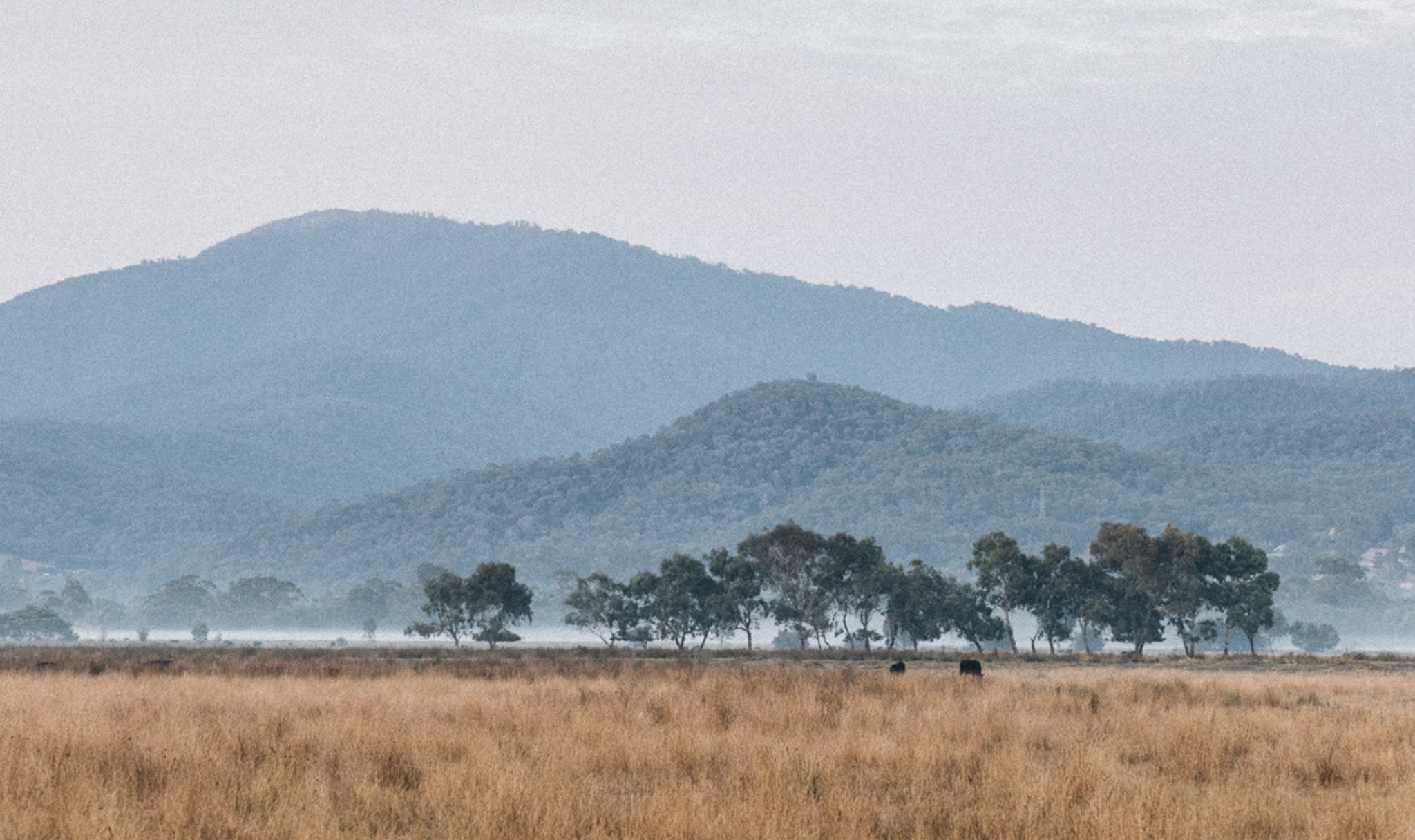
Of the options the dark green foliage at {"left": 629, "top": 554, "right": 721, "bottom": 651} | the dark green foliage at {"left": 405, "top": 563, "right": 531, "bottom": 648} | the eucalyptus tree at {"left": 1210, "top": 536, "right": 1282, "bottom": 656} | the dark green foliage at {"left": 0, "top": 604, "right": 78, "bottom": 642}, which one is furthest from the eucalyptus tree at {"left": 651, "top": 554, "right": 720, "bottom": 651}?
the dark green foliage at {"left": 0, "top": 604, "right": 78, "bottom": 642}

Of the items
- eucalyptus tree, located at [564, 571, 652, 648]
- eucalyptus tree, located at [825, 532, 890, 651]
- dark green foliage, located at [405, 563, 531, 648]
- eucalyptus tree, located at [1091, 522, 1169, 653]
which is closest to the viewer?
eucalyptus tree, located at [1091, 522, 1169, 653]

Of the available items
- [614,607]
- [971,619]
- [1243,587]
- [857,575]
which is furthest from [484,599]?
[1243,587]

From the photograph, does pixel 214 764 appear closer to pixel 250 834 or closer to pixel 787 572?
pixel 250 834

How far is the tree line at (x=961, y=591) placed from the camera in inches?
3083

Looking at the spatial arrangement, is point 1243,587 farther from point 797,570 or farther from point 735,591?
point 735,591

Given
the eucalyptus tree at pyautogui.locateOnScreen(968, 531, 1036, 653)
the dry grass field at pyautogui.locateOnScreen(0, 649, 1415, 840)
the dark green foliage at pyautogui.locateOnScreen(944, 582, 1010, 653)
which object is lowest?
the dry grass field at pyautogui.locateOnScreen(0, 649, 1415, 840)

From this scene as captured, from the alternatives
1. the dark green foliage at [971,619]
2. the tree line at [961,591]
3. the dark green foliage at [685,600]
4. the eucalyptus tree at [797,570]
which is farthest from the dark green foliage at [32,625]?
the dark green foliage at [971,619]

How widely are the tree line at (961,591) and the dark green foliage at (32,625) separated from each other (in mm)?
81745

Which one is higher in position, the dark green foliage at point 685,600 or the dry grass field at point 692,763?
the dark green foliage at point 685,600

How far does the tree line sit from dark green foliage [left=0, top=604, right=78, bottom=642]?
81745 mm

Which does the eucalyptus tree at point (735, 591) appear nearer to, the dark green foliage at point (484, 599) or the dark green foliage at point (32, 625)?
the dark green foliage at point (484, 599)

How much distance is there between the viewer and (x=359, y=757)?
53.7ft

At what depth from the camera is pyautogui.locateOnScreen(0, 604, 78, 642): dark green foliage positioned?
159 metres

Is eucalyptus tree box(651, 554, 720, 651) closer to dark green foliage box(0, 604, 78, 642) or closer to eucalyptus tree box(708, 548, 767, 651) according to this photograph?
eucalyptus tree box(708, 548, 767, 651)
